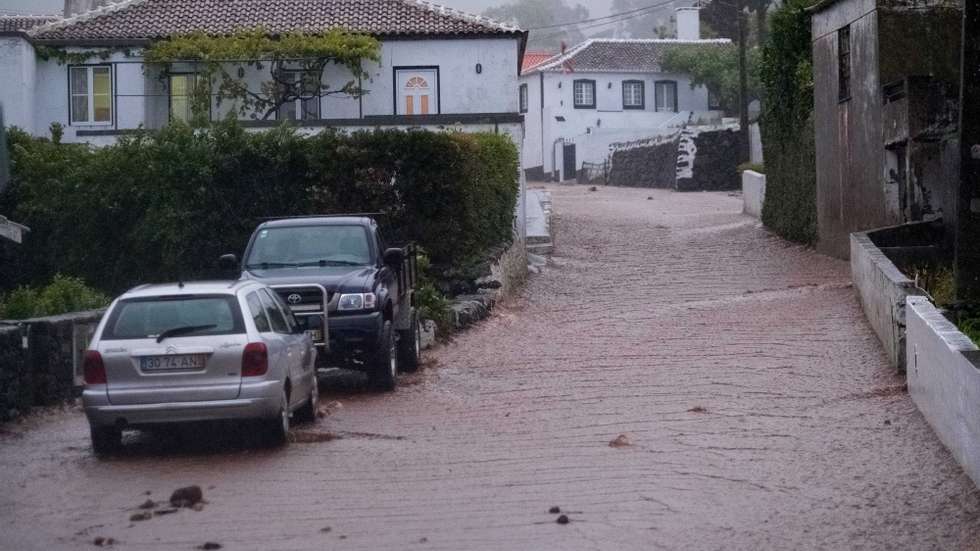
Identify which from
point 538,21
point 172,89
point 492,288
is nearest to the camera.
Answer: point 492,288

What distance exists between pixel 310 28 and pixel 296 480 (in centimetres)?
3005

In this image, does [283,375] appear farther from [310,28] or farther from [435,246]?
[310,28]

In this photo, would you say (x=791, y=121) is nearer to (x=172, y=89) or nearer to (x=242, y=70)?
(x=242, y=70)

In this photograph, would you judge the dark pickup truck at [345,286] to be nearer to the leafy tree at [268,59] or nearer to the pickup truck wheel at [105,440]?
the pickup truck wheel at [105,440]

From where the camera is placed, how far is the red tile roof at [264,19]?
39.2 metres

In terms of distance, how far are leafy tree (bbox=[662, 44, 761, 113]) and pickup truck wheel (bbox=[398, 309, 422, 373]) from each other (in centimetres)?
6006

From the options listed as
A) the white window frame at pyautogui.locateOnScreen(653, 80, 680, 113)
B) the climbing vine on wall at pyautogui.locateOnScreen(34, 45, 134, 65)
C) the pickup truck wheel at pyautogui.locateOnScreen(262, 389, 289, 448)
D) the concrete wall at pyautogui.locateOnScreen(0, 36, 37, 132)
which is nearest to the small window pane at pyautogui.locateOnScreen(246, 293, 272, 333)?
the pickup truck wheel at pyautogui.locateOnScreen(262, 389, 289, 448)

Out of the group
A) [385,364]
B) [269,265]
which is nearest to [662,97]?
[269,265]

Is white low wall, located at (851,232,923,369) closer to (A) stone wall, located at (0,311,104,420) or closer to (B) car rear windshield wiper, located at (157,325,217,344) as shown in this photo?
(B) car rear windshield wiper, located at (157,325,217,344)

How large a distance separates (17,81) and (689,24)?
182 ft

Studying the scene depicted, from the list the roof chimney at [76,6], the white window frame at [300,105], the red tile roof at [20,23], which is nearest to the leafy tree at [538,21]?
the roof chimney at [76,6]

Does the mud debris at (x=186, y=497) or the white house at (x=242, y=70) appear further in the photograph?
the white house at (x=242, y=70)

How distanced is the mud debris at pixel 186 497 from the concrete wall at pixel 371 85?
1139 inches

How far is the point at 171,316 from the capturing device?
41.4 ft
